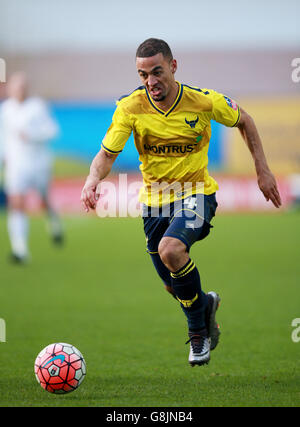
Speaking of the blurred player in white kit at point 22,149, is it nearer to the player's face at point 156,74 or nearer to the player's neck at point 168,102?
the player's neck at point 168,102

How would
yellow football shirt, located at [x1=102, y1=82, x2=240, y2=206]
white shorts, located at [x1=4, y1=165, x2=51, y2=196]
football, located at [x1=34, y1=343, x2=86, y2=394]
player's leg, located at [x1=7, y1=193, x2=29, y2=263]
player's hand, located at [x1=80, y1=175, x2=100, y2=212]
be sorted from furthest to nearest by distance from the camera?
white shorts, located at [x1=4, y1=165, x2=51, y2=196]
player's leg, located at [x1=7, y1=193, x2=29, y2=263]
yellow football shirt, located at [x1=102, y1=82, x2=240, y2=206]
player's hand, located at [x1=80, y1=175, x2=100, y2=212]
football, located at [x1=34, y1=343, x2=86, y2=394]

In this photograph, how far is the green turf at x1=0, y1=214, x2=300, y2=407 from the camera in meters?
4.82

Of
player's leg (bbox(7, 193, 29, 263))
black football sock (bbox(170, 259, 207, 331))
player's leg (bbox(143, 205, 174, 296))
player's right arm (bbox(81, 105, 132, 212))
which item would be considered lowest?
black football sock (bbox(170, 259, 207, 331))

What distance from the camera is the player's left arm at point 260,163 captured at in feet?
17.9

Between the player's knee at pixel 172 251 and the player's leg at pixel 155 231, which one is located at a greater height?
the player's leg at pixel 155 231

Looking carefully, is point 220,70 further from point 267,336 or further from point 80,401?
point 80,401

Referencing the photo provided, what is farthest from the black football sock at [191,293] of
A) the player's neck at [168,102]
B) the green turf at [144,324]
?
the player's neck at [168,102]

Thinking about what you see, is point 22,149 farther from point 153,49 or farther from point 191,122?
point 153,49

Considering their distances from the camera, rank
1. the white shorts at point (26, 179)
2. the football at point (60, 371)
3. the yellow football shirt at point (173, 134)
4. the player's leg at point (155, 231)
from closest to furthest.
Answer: the football at point (60, 371) < the yellow football shirt at point (173, 134) < the player's leg at point (155, 231) < the white shorts at point (26, 179)

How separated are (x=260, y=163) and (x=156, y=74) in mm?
1007

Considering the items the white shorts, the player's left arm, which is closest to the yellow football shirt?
the player's left arm

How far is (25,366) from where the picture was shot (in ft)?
18.5

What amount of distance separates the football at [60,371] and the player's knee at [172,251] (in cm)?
88

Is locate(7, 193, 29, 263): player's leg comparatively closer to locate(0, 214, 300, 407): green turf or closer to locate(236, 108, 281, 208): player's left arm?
locate(0, 214, 300, 407): green turf
